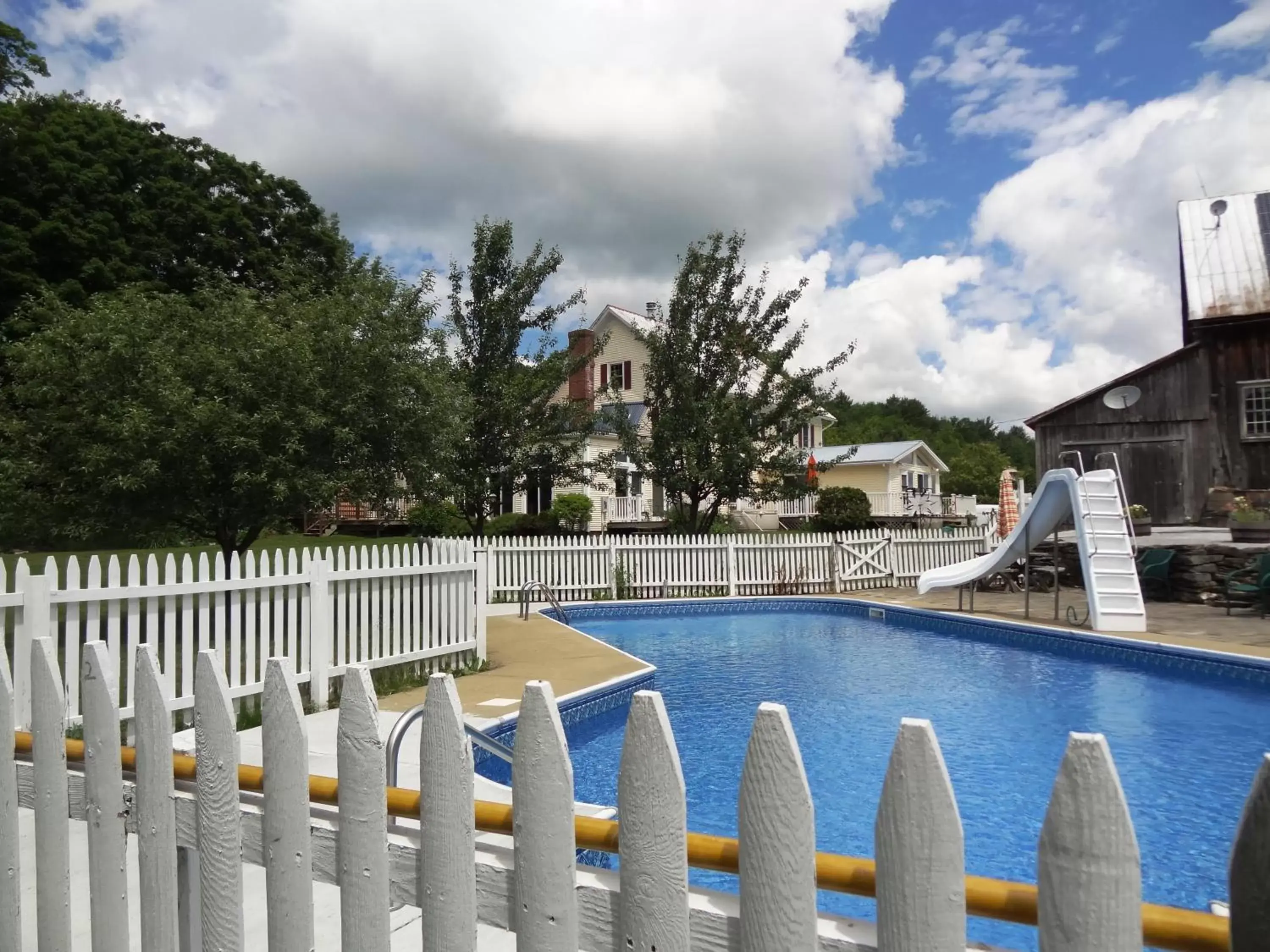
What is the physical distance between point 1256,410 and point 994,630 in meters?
12.3

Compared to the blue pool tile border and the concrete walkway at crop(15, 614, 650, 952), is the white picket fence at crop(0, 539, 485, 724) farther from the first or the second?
the blue pool tile border

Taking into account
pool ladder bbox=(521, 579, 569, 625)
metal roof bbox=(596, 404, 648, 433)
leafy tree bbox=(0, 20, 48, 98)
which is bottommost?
pool ladder bbox=(521, 579, 569, 625)

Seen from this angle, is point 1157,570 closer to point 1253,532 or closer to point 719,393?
point 1253,532

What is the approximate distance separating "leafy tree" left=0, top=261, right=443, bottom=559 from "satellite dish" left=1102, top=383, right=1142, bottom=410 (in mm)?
18339

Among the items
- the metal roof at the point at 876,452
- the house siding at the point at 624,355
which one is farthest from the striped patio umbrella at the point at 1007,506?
the house siding at the point at 624,355

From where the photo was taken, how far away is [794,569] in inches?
719

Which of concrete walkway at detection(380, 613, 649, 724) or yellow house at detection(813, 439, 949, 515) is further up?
yellow house at detection(813, 439, 949, 515)

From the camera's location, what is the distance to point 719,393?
19.4 meters

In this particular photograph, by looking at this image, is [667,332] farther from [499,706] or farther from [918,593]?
[499,706]

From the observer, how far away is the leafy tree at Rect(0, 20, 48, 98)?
21.6m

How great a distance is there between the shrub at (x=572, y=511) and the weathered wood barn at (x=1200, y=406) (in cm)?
1325

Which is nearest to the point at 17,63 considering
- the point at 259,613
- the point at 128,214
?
the point at 128,214

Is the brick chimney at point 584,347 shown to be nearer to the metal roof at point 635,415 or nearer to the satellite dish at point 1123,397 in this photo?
the metal roof at point 635,415

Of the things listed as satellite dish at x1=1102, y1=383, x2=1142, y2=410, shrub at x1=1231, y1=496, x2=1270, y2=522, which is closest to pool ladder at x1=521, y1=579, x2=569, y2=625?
shrub at x1=1231, y1=496, x2=1270, y2=522
